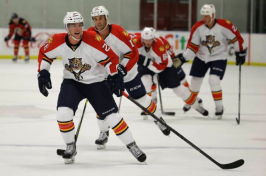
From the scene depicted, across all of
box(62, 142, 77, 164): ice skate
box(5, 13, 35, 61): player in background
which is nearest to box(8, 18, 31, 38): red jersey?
box(5, 13, 35, 61): player in background

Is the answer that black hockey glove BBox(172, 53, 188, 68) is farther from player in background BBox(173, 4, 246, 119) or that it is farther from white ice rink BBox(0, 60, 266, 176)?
white ice rink BBox(0, 60, 266, 176)

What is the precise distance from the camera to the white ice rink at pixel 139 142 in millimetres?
3836

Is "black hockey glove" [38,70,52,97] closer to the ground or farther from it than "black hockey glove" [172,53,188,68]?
farther from it

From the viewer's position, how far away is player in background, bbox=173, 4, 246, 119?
249 inches

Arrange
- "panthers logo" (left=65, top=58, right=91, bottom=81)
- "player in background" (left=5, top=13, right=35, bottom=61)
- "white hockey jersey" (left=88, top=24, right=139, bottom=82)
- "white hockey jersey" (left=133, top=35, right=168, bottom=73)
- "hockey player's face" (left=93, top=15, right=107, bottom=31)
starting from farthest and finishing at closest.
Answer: "player in background" (left=5, top=13, right=35, bottom=61) < "white hockey jersey" (left=133, top=35, right=168, bottom=73) < "white hockey jersey" (left=88, top=24, right=139, bottom=82) < "hockey player's face" (left=93, top=15, right=107, bottom=31) < "panthers logo" (left=65, top=58, right=91, bottom=81)

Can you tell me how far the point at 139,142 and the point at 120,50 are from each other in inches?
32.0

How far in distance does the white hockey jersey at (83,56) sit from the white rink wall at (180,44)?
9923 millimetres

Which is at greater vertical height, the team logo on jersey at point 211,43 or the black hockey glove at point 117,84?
the team logo on jersey at point 211,43

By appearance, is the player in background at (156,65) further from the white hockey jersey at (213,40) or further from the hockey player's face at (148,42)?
the white hockey jersey at (213,40)

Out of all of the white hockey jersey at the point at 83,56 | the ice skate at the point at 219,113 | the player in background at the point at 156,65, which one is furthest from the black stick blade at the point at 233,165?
the ice skate at the point at 219,113

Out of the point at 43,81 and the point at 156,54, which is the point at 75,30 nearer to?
the point at 43,81

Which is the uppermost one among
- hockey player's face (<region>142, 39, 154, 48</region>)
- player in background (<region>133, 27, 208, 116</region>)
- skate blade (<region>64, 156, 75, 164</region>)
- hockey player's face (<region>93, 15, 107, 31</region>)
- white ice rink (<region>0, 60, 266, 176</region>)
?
hockey player's face (<region>93, 15, 107, 31</region>)

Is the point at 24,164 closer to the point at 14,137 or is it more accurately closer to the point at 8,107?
the point at 14,137

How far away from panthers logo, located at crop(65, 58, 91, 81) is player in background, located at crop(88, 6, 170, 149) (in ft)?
2.21
